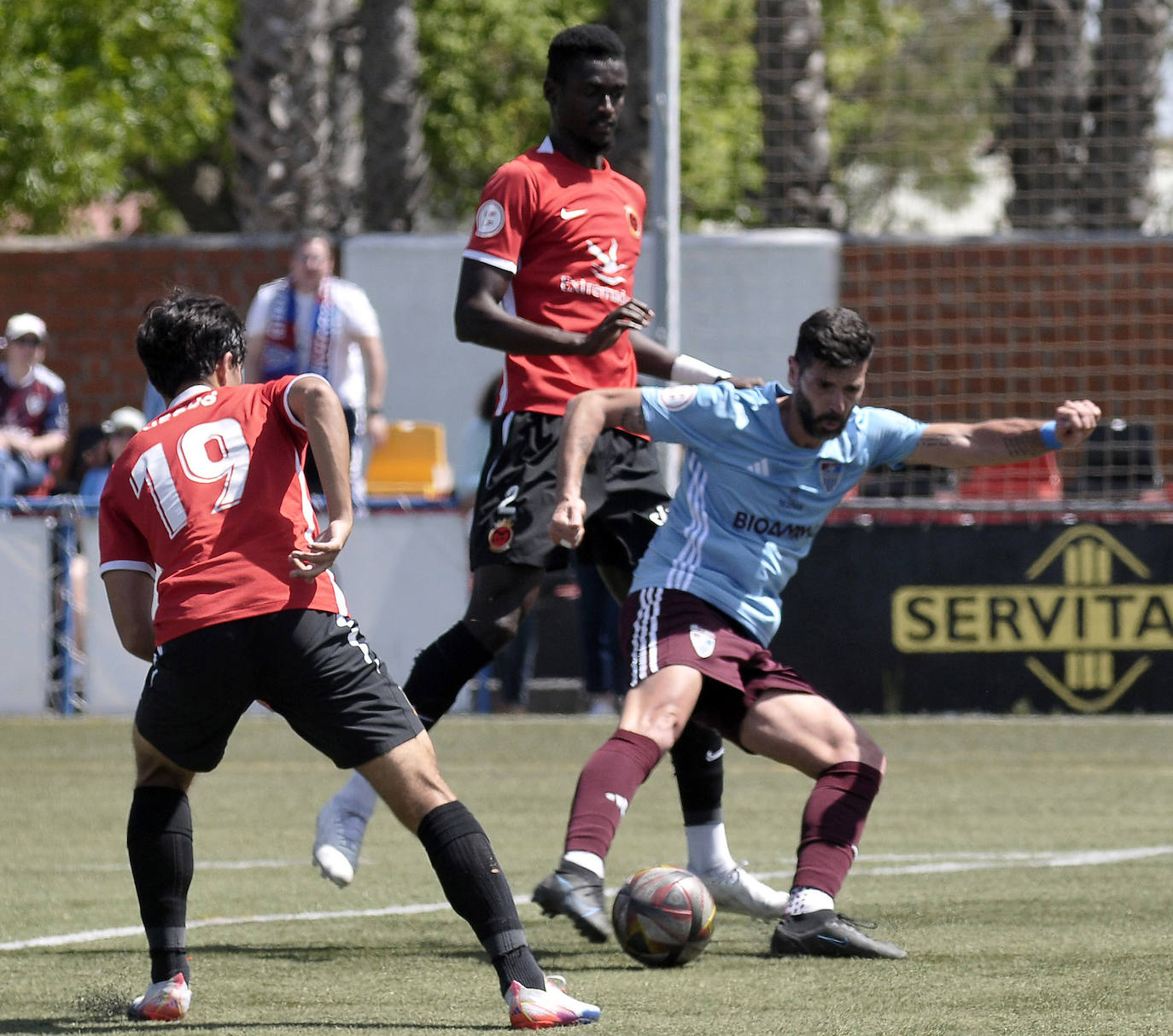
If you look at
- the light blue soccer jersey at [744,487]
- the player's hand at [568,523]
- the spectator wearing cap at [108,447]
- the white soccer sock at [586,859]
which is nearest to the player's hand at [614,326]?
the light blue soccer jersey at [744,487]

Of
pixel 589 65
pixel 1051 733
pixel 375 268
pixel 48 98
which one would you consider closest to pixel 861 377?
pixel 589 65

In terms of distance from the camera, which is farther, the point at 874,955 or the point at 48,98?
the point at 48,98

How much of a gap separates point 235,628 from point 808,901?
1.79 meters

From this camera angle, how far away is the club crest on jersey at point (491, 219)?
647 cm

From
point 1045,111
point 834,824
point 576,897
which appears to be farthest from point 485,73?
point 576,897

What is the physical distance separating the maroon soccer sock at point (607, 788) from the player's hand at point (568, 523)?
549mm

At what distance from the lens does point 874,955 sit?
18.0ft

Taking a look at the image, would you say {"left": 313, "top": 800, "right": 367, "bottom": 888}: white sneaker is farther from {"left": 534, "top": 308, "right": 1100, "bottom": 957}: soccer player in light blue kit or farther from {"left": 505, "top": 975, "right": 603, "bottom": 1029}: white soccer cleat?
{"left": 505, "top": 975, "right": 603, "bottom": 1029}: white soccer cleat

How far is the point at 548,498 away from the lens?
21.0 ft

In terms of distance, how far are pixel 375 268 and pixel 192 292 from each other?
12.7m

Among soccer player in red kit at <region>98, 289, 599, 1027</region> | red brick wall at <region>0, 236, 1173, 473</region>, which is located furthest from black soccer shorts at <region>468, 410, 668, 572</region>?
red brick wall at <region>0, 236, 1173, 473</region>

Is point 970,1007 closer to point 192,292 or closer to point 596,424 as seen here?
point 596,424

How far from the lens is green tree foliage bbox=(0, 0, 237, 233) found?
22.9 m

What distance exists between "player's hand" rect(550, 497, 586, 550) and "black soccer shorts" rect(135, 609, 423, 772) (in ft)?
2.99
